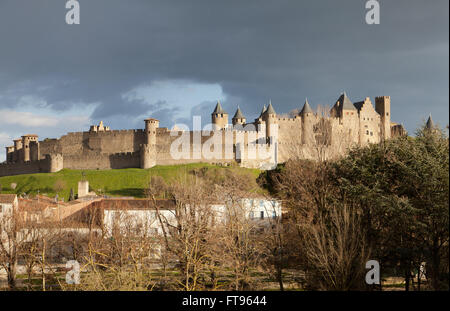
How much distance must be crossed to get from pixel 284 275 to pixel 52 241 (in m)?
17.4

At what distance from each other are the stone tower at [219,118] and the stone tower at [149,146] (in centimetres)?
1224

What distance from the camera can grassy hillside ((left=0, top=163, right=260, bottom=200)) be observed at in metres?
79.3

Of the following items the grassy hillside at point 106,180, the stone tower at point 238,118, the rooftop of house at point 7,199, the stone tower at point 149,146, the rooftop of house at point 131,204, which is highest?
the stone tower at point 238,118

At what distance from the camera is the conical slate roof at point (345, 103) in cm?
9753

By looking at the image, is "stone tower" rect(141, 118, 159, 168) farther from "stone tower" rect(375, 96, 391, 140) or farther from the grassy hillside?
"stone tower" rect(375, 96, 391, 140)

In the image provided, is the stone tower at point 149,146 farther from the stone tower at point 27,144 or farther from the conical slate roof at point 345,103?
the conical slate roof at point 345,103

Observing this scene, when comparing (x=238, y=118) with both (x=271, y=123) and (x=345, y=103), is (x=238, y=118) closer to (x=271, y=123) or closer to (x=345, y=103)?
(x=271, y=123)

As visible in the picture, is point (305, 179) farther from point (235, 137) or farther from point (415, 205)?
point (235, 137)

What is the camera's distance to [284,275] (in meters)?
→ 33.9

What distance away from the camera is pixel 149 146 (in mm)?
95188

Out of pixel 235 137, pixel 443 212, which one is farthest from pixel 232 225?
pixel 235 137

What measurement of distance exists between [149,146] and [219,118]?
1680 cm

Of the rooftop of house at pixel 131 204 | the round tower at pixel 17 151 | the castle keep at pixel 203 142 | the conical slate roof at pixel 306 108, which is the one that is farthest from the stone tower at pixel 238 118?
the rooftop of house at pixel 131 204

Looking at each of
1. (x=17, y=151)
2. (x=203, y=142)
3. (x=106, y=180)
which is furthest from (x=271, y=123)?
(x=17, y=151)
